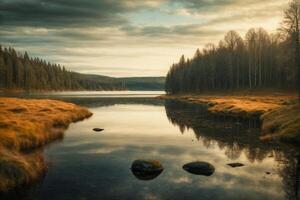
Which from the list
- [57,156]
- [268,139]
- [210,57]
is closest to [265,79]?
[210,57]

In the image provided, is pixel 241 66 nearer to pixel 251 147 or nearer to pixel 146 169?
pixel 251 147

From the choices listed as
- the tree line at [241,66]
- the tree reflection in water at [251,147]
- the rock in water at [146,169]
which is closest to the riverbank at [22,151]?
the rock in water at [146,169]

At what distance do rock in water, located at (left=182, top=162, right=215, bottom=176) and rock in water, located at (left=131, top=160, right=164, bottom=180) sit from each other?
6.49ft

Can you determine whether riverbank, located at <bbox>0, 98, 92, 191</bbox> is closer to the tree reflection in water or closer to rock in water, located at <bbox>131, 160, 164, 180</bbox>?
rock in water, located at <bbox>131, 160, 164, 180</bbox>

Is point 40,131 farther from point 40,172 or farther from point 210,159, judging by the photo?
point 210,159

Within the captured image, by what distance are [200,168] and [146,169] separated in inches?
154

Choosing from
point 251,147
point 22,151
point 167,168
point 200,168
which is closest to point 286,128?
point 251,147

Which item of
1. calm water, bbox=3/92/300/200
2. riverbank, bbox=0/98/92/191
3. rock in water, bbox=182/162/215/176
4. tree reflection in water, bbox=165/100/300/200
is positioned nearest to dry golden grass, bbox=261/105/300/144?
tree reflection in water, bbox=165/100/300/200

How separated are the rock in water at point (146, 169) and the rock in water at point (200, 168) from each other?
6.49ft

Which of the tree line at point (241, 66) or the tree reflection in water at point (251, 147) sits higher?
the tree line at point (241, 66)

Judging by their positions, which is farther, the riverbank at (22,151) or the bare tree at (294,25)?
the bare tree at (294,25)

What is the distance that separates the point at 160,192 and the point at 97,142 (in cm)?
1742

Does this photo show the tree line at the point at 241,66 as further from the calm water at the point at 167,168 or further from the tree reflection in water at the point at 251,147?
the calm water at the point at 167,168

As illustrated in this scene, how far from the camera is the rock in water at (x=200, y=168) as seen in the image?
2241cm
